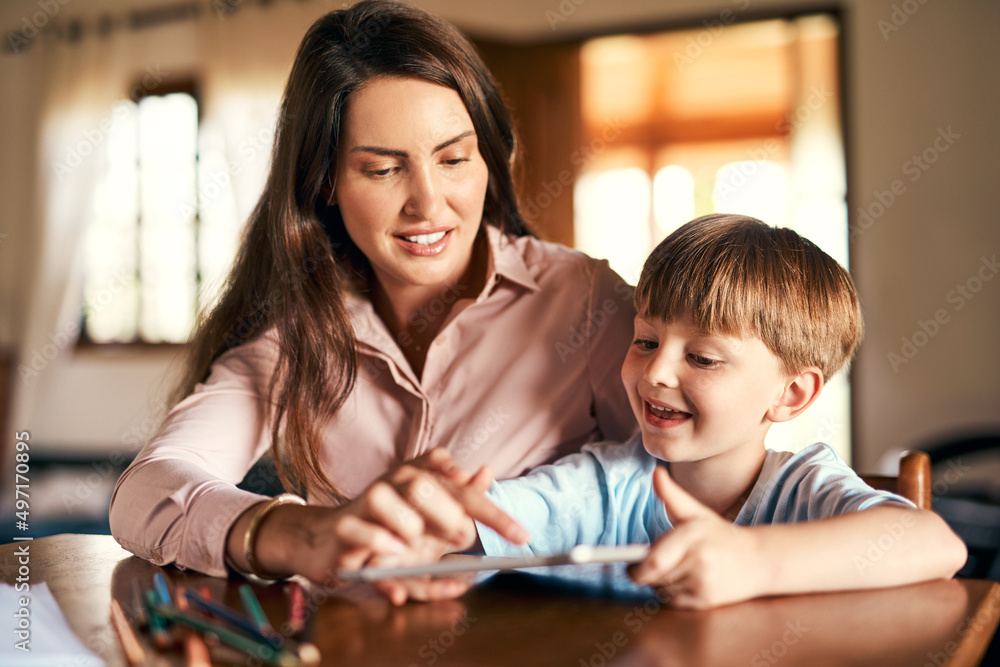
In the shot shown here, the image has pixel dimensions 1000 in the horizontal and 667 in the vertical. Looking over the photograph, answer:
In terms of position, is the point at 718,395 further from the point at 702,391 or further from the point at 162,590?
the point at 162,590

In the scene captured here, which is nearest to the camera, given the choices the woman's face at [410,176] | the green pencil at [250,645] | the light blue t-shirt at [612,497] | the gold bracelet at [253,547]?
the green pencil at [250,645]

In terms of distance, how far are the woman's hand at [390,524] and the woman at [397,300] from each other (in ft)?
1.14

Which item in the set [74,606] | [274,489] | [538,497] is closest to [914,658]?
[538,497]

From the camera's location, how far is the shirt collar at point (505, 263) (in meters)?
1.32

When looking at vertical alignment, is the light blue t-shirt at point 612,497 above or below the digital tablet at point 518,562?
below

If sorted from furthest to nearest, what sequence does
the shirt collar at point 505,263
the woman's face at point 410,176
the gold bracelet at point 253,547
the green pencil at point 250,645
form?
1. the shirt collar at point 505,263
2. the woman's face at point 410,176
3. the gold bracelet at point 253,547
4. the green pencil at point 250,645

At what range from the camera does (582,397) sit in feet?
4.16

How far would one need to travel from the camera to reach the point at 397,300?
140 cm

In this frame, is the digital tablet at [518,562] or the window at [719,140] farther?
the window at [719,140]

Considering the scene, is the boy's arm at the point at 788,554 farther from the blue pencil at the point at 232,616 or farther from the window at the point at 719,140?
the window at the point at 719,140

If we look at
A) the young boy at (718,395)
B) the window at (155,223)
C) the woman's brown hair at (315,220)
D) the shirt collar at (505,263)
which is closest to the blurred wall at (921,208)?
the window at (155,223)

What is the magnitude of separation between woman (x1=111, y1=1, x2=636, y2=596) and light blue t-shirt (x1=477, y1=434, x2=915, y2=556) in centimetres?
14

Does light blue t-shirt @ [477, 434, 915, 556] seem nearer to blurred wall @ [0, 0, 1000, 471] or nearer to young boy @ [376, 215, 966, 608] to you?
young boy @ [376, 215, 966, 608]

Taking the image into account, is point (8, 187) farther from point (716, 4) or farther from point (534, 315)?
point (534, 315)
